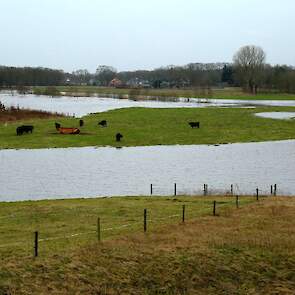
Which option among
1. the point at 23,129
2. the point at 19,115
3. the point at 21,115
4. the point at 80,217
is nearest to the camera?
the point at 80,217

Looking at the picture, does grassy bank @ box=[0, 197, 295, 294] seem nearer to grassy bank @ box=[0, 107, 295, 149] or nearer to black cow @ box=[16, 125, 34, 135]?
grassy bank @ box=[0, 107, 295, 149]

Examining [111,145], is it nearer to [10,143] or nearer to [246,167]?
[10,143]

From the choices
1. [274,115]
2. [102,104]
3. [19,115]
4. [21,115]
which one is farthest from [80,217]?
[102,104]

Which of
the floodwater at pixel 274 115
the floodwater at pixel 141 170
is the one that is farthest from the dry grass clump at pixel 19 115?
the floodwater at pixel 274 115

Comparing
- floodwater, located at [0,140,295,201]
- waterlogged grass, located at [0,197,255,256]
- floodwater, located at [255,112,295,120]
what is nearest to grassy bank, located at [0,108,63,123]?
floodwater, located at [0,140,295,201]

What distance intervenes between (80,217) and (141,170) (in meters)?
18.3

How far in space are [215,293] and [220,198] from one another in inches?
617

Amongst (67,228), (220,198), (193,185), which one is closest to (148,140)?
(193,185)

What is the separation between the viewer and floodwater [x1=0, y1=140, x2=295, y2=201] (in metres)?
38.7

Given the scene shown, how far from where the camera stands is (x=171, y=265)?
21062mm

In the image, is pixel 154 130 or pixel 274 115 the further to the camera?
pixel 274 115

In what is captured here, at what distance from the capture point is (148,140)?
68062mm

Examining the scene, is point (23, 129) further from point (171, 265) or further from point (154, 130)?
point (171, 265)

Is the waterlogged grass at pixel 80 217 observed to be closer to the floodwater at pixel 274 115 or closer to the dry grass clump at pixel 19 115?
the dry grass clump at pixel 19 115
